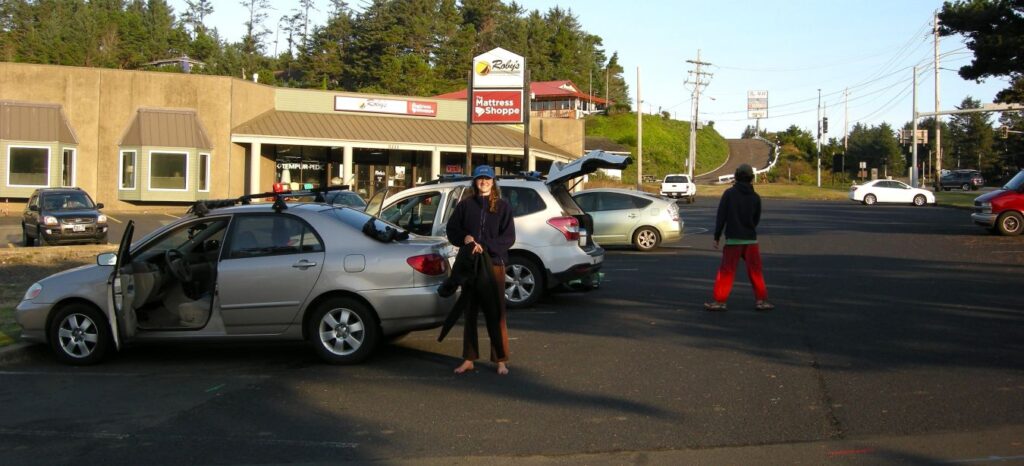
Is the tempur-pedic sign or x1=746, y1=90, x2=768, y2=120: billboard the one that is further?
x1=746, y1=90, x2=768, y2=120: billboard

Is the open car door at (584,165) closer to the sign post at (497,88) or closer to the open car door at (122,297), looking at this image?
the open car door at (122,297)

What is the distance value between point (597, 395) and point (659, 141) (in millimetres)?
90303

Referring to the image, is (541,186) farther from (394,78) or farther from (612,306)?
(394,78)

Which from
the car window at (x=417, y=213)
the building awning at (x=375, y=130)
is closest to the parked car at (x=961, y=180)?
the building awning at (x=375, y=130)

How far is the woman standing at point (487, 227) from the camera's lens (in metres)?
7.79

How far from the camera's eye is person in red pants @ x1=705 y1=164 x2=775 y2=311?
10.9 m

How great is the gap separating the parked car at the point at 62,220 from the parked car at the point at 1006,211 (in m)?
22.5

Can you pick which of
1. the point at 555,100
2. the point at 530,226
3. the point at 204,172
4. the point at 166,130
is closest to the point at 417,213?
the point at 530,226

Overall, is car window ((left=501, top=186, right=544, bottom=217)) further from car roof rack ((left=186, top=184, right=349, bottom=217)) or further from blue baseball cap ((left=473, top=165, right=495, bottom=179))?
blue baseball cap ((left=473, top=165, right=495, bottom=179))

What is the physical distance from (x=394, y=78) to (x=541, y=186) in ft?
222

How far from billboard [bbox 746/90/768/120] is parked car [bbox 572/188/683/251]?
333 feet

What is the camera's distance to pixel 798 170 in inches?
3962

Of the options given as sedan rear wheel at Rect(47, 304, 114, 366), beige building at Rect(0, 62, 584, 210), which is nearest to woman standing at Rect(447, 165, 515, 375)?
sedan rear wheel at Rect(47, 304, 114, 366)

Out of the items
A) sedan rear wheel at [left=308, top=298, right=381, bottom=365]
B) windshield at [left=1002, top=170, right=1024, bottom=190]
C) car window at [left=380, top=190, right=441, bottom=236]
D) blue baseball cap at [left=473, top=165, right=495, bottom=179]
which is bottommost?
sedan rear wheel at [left=308, top=298, right=381, bottom=365]
